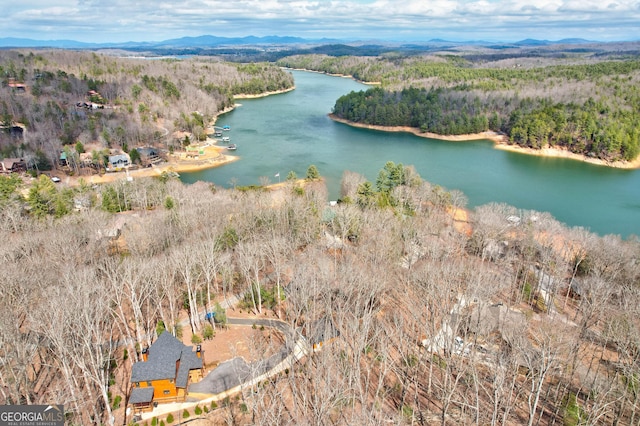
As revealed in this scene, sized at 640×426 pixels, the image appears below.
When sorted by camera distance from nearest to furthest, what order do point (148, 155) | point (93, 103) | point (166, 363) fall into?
point (166, 363)
point (148, 155)
point (93, 103)

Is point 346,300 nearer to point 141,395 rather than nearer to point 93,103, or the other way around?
point 141,395

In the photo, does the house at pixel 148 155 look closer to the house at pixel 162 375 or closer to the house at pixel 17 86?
the house at pixel 17 86

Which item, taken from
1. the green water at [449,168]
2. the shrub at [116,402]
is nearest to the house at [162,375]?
the shrub at [116,402]

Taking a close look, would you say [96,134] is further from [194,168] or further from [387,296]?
[387,296]

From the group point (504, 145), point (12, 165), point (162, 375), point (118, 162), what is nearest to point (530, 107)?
point (504, 145)

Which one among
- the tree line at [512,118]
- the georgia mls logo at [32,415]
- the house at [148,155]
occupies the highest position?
the tree line at [512,118]

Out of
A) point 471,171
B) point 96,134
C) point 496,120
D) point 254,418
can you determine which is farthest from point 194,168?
point 496,120

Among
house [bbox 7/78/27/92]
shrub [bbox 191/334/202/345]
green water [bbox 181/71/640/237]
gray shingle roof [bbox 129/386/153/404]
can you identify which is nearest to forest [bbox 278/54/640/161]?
green water [bbox 181/71/640/237]
